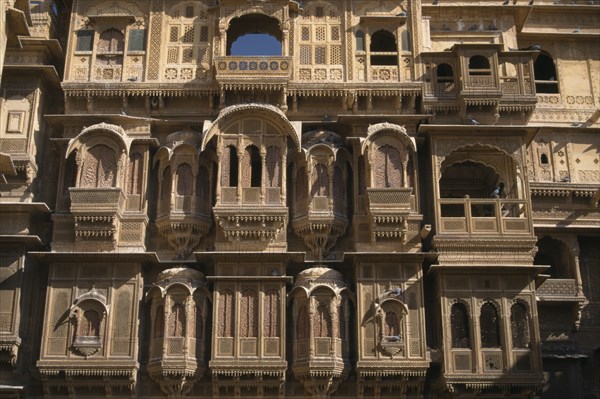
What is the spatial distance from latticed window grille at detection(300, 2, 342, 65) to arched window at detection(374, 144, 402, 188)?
288cm

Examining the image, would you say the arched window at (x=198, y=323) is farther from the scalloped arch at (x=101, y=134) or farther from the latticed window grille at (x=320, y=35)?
the latticed window grille at (x=320, y=35)

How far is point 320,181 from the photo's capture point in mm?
21219

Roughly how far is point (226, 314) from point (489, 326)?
6135mm

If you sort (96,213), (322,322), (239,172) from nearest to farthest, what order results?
(322,322) → (96,213) → (239,172)

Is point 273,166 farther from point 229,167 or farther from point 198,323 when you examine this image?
point 198,323

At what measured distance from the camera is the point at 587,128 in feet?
77.0

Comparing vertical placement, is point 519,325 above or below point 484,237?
below

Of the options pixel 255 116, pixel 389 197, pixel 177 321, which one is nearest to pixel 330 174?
pixel 389 197

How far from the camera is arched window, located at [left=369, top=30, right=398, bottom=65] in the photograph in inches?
894

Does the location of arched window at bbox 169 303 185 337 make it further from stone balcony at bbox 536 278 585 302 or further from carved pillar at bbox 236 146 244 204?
stone balcony at bbox 536 278 585 302

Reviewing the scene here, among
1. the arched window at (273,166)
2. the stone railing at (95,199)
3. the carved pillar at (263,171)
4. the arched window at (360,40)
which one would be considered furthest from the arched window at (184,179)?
the arched window at (360,40)

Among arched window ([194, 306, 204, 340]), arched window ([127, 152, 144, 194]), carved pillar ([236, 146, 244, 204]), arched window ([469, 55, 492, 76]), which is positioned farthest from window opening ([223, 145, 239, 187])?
arched window ([469, 55, 492, 76])

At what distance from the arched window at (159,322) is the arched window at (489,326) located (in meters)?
7.36

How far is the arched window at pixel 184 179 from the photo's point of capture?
835 inches
